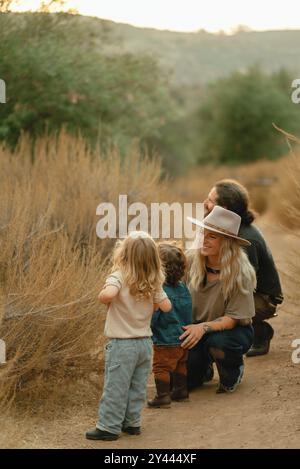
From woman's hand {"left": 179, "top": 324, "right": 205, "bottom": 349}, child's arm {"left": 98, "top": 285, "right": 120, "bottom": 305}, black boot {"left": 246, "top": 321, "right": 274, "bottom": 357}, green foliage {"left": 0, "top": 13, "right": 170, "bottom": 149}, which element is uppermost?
green foliage {"left": 0, "top": 13, "right": 170, "bottom": 149}

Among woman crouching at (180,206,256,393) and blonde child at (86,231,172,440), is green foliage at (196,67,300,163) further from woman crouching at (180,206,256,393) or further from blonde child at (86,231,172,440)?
blonde child at (86,231,172,440)

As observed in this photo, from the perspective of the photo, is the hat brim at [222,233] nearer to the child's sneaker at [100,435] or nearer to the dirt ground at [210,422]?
the dirt ground at [210,422]

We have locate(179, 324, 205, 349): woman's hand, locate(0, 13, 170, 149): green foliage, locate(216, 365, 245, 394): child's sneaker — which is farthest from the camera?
locate(0, 13, 170, 149): green foliage

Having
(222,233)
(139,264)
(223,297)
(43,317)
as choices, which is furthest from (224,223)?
(43,317)

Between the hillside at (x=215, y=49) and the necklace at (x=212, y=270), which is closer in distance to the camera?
the necklace at (x=212, y=270)

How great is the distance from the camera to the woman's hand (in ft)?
22.9

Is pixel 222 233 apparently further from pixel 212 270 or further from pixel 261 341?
pixel 261 341

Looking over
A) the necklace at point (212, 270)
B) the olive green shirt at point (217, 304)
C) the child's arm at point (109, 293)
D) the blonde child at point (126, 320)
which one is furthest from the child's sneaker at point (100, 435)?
the necklace at point (212, 270)

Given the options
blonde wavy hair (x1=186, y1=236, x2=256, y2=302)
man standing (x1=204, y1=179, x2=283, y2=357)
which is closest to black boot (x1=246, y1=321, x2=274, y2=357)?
man standing (x1=204, y1=179, x2=283, y2=357)

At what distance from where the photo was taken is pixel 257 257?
26.6 ft

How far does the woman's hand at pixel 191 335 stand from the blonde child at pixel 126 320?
78 cm

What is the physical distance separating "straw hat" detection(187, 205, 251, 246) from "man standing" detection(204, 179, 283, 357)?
1.52 feet

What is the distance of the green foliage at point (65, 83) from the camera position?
1502cm

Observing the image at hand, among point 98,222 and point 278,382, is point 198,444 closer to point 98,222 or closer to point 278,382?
point 278,382
